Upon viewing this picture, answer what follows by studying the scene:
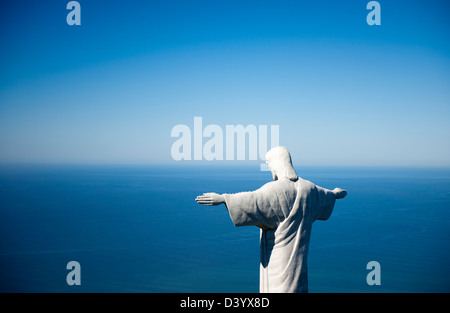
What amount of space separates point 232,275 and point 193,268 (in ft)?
11.7

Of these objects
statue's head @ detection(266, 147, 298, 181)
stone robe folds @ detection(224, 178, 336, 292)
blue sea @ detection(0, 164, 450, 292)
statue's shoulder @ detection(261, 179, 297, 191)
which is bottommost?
blue sea @ detection(0, 164, 450, 292)

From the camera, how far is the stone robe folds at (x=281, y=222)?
453 cm

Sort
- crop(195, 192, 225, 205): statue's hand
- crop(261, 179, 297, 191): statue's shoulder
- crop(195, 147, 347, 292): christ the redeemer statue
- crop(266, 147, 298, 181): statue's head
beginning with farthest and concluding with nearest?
crop(266, 147, 298, 181): statue's head < crop(261, 179, 297, 191): statue's shoulder < crop(195, 147, 347, 292): christ the redeemer statue < crop(195, 192, 225, 205): statue's hand

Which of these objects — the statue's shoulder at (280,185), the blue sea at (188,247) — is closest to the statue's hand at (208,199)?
the statue's shoulder at (280,185)

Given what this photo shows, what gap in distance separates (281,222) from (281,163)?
84 cm

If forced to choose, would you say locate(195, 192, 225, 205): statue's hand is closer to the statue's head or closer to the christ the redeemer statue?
the christ the redeemer statue

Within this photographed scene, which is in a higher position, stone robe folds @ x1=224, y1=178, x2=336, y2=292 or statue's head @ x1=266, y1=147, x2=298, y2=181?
statue's head @ x1=266, y1=147, x2=298, y2=181

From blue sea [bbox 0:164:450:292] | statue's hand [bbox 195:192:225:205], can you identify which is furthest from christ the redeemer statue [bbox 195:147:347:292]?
blue sea [bbox 0:164:450:292]

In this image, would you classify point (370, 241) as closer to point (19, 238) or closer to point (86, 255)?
point (86, 255)

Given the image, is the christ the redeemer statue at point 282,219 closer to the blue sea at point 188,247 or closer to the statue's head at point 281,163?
the statue's head at point 281,163

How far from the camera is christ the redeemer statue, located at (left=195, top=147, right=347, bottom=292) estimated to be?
4527 mm

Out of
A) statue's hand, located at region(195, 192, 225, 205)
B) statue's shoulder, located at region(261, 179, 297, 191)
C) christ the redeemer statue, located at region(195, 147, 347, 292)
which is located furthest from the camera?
statue's shoulder, located at region(261, 179, 297, 191)

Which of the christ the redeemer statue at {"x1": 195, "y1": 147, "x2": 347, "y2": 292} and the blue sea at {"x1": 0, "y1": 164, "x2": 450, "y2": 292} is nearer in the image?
the christ the redeemer statue at {"x1": 195, "y1": 147, "x2": 347, "y2": 292}

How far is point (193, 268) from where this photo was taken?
→ 27422 millimetres
